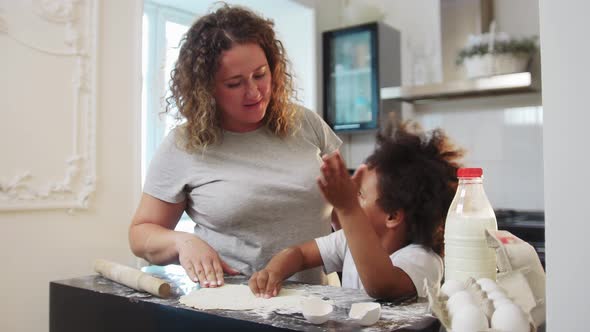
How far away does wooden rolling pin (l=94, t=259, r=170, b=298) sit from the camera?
92cm

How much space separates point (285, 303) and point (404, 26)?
2.82 meters

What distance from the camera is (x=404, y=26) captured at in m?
3.37

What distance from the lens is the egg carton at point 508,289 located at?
0.64 meters

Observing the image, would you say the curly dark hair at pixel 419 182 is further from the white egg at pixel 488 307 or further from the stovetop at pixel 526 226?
the stovetop at pixel 526 226

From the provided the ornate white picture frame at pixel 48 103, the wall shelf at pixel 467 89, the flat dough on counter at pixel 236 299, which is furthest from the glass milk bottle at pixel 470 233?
the wall shelf at pixel 467 89

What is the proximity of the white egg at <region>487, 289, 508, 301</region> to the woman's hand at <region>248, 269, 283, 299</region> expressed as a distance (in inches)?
15.1

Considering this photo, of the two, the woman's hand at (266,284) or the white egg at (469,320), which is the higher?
the white egg at (469,320)

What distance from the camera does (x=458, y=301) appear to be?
64 cm

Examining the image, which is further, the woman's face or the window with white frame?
the window with white frame

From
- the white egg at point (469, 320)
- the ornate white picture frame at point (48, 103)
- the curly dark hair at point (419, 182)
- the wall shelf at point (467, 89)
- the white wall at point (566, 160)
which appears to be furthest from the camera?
the wall shelf at point (467, 89)

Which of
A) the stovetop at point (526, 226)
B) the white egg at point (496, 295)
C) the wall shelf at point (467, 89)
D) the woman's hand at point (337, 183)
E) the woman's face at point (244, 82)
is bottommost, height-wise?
the stovetop at point (526, 226)

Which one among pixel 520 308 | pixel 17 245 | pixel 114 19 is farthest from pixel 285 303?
pixel 114 19

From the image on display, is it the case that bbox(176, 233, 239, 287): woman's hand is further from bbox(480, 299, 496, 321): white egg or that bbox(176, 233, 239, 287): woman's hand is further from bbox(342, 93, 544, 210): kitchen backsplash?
bbox(342, 93, 544, 210): kitchen backsplash

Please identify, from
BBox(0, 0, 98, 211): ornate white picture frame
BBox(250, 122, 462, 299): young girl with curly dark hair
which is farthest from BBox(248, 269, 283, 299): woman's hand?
BBox(0, 0, 98, 211): ornate white picture frame
